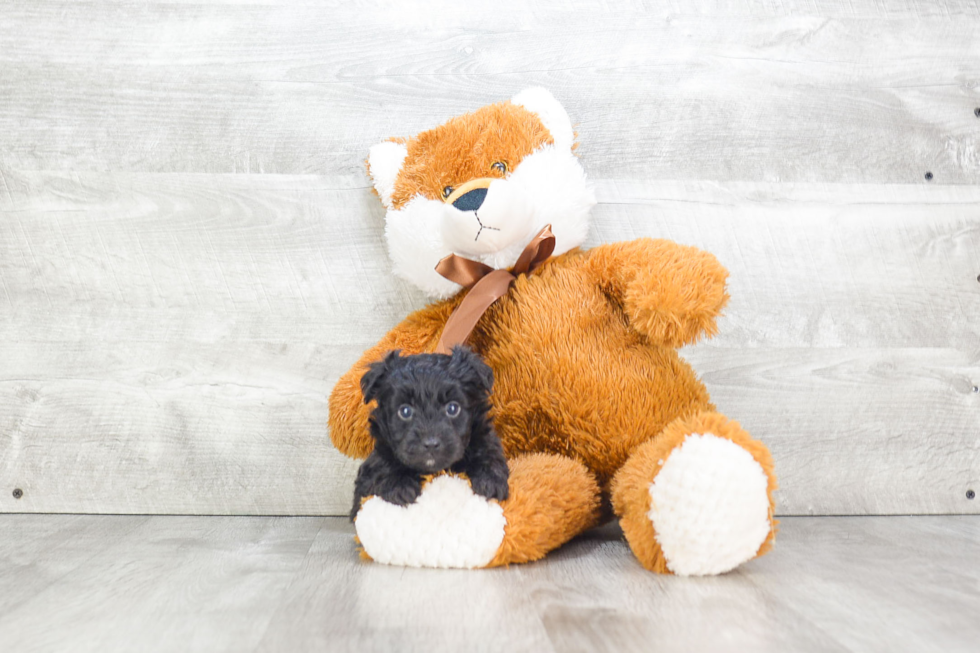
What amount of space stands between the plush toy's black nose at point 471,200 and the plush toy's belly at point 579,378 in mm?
125

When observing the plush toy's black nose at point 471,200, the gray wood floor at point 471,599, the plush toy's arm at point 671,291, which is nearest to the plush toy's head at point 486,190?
the plush toy's black nose at point 471,200

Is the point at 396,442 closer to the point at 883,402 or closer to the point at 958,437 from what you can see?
the point at 883,402

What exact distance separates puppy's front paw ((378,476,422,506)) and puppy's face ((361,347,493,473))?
2 cm

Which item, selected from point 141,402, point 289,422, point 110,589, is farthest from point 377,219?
point 110,589

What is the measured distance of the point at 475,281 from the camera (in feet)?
3.10

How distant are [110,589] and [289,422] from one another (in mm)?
412

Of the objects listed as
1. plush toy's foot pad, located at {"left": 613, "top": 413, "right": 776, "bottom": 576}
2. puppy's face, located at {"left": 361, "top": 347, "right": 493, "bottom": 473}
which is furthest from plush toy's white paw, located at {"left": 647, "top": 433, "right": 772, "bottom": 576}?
puppy's face, located at {"left": 361, "top": 347, "right": 493, "bottom": 473}

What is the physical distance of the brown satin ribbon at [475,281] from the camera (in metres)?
0.92

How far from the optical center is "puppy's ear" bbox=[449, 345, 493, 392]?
77 cm

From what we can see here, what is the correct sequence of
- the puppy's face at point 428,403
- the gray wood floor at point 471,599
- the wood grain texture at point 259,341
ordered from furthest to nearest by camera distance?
the wood grain texture at point 259,341 → the puppy's face at point 428,403 → the gray wood floor at point 471,599

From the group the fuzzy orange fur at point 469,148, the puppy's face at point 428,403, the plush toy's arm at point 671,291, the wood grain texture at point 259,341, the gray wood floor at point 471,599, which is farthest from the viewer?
the wood grain texture at point 259,341

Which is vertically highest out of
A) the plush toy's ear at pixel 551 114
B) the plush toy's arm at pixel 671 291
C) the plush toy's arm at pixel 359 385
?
the plush toy's ear at pixel 551 114

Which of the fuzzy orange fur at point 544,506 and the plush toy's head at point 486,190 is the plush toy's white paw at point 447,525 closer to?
the fuzzy orange fur at point 544,506

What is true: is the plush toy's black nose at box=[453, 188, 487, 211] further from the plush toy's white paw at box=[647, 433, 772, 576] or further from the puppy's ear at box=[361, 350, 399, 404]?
the plush toy's white paw at box=[647, 433, 772, 576]
